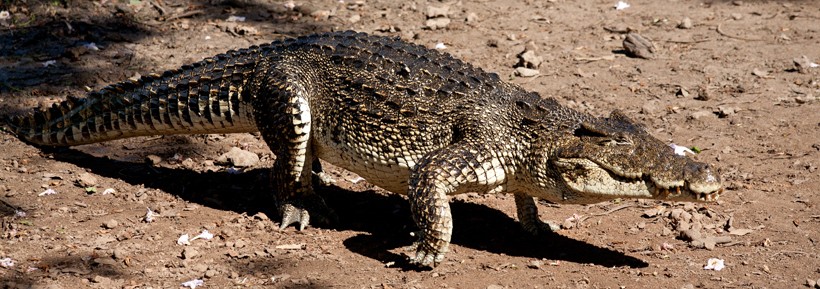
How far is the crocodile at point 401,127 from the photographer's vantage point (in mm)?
5969

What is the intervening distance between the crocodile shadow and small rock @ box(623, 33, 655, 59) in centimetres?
362

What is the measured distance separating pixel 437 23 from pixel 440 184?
5303 mm

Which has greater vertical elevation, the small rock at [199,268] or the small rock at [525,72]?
the small rock at [199,268]

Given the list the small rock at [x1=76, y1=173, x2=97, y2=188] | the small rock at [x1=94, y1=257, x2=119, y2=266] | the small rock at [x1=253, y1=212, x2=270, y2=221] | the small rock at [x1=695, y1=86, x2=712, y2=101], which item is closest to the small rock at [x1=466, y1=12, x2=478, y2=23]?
the small rock at [x1=695, y1=86, x2=712, y2=101]

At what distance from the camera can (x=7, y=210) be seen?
6762 mm

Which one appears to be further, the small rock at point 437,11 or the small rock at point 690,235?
the small rock at point 437,11

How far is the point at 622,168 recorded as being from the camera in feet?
19.2

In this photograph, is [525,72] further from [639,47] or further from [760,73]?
[760,73]

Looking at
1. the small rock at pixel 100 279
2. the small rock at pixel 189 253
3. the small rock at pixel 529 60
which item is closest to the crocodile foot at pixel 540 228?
the small rock at pixel 189 253

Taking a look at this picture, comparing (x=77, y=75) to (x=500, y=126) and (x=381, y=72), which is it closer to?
(x=381, y=72)

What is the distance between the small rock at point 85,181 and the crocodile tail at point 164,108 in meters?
0.40

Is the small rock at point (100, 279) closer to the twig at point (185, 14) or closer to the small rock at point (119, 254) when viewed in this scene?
the small rock at point (119, 254)

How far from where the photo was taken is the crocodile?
5969 mm

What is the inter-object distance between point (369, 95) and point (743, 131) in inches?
147
